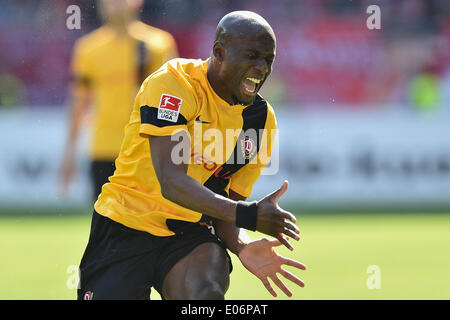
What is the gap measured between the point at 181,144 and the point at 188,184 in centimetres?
24

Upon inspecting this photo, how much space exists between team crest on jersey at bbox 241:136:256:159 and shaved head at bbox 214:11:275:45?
608mm

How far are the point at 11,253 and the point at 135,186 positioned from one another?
557 centimetres

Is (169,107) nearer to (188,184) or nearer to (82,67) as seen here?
(188,184)

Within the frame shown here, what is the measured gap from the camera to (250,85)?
4.11 meters

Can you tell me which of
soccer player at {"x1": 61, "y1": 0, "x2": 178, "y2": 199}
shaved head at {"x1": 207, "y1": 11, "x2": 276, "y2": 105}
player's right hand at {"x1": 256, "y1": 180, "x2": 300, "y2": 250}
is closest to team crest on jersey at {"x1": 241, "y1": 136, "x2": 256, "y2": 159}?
shaved head at {"x1": 207, "y1": 11, "x2": 276, "y2": 105}

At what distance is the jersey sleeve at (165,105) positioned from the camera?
12.9ft

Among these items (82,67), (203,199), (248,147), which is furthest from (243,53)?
(82,67)

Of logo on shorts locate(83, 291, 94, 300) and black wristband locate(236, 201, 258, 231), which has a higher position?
black wristband locate(236, 201, 258, 231)

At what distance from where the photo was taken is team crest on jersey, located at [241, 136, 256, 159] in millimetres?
4406

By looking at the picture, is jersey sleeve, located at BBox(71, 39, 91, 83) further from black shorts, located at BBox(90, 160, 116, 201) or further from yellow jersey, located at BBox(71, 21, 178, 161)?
black shorts, located at BBox(90, 160, 116, 201)

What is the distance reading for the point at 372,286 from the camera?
277 inches

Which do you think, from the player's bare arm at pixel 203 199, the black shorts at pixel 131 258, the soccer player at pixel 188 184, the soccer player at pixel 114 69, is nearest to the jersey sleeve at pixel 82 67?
the soccer player at pixel 114 69

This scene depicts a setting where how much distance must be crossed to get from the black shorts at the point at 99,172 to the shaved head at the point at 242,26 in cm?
337

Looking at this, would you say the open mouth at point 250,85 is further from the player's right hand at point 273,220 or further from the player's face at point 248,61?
the player's right hand at point 273,220
